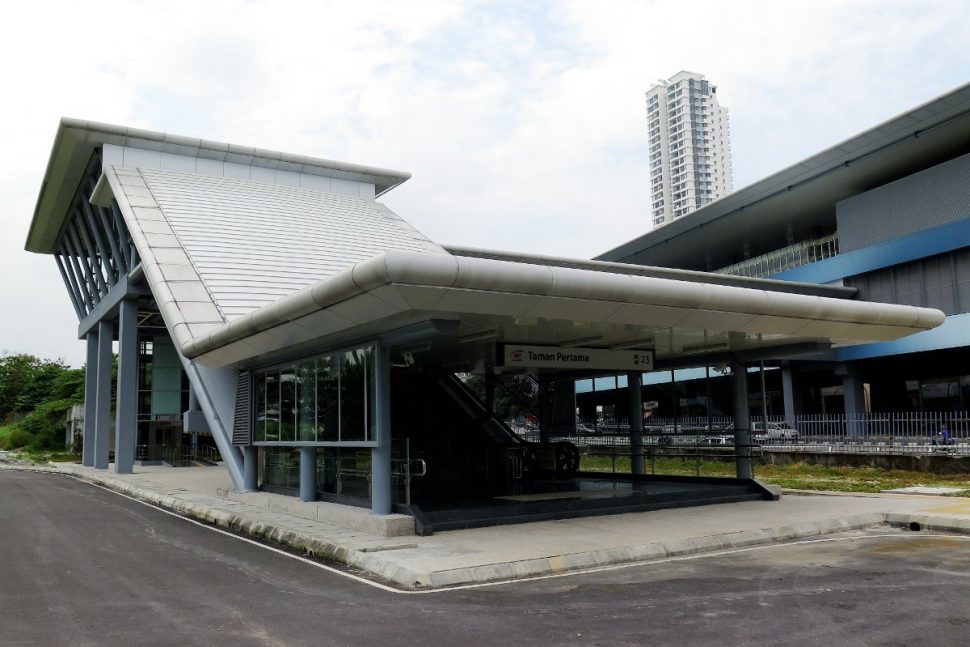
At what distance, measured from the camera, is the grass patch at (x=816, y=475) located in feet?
65.4

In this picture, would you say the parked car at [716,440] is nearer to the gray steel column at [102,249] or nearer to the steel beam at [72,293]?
the gray steel column at [102,249]

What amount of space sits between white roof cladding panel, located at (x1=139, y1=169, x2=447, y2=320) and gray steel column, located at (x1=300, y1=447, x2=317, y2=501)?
6.72m

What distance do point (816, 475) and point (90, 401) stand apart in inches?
1510

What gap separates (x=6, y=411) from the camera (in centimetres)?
8806

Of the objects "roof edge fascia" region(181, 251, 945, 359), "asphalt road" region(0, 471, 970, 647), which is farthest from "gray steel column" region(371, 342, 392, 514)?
"asphalt road" region(0, 471, 970, 647)

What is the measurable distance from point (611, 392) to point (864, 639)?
16.7 metres

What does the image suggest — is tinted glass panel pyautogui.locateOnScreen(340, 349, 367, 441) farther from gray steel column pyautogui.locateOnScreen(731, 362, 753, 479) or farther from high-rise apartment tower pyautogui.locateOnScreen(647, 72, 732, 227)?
high-rise apartment tower pyautogui.locateOnScreen(647, 72, 732, 227)

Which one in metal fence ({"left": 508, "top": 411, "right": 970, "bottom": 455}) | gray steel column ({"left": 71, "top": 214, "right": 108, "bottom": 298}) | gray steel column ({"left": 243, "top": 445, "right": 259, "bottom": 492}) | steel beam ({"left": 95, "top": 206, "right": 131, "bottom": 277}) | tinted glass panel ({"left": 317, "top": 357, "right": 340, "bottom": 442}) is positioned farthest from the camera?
gray steel column ({"left": 71, "top": 214, "right": 108, "bottom": 298})

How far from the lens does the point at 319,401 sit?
53.0 ft

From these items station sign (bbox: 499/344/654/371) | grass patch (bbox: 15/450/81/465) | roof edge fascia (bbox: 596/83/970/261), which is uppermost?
roof edge fascia (bbox: 596/83/970/261)

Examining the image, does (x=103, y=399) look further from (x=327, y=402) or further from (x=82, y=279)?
(x=327, y=402)

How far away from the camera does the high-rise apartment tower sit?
598 feet

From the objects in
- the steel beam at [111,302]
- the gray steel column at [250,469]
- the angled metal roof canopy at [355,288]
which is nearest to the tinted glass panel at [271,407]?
the angled metal roof canopy at [355,288]

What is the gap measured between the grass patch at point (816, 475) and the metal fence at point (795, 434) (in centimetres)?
52
